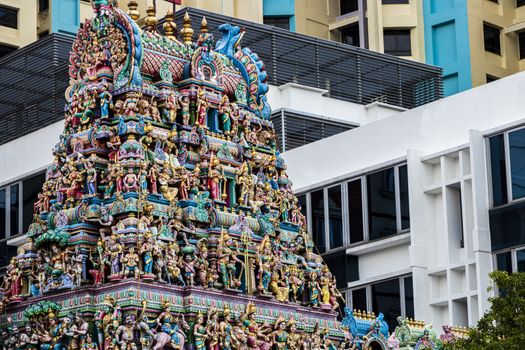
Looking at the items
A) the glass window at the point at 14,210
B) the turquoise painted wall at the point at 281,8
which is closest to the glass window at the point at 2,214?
the glass window at the point at 14,210

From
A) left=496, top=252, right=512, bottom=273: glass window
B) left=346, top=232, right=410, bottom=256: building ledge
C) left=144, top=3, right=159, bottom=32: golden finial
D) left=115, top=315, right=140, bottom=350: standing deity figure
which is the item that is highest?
left=144, top=3, right=159, bottom=32: golden finial

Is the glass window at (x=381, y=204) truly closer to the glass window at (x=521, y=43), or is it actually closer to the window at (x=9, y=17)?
the glass window at (x=521, y=43)

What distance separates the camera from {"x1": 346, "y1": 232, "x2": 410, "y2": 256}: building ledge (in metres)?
71.2

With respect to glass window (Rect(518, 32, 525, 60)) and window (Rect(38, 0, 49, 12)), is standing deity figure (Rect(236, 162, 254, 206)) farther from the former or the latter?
window (Rect(38, 0, 49, 12))

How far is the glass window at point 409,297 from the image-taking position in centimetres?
7019

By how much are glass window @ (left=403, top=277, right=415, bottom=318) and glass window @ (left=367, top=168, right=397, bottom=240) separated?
2103 mm

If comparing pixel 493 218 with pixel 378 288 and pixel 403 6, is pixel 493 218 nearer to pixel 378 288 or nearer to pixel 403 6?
pixel 378 288

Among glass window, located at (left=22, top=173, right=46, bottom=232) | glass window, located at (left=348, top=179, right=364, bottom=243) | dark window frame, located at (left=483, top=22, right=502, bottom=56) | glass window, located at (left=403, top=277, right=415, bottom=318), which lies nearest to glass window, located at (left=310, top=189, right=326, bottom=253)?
glass window, located at (left=348, top=179, right=364, bottom=243)

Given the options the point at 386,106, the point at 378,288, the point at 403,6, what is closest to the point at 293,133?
the point at 386,106

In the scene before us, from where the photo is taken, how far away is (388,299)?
233ft

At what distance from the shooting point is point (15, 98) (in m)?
87.8

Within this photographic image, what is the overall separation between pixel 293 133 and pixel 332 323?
31314 mm

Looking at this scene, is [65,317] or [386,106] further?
[386,106]

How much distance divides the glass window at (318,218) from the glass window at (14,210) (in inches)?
525
